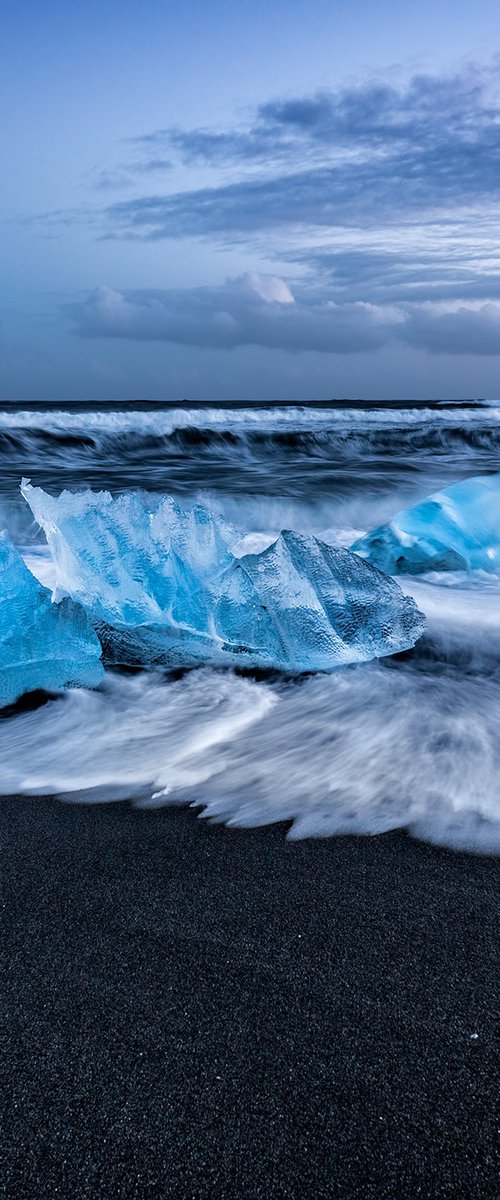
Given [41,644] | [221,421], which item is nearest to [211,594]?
[41,644]

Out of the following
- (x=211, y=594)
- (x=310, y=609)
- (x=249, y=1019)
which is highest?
(x=211, y=594)

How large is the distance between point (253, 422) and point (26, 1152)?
17.4 metres

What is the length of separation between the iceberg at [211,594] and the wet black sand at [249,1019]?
1.31 metres

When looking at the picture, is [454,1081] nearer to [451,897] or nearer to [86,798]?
[451,897]

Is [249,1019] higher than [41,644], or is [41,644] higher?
[41,644]

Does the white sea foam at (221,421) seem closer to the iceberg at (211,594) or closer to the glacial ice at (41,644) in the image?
the iceberg at (211,594)

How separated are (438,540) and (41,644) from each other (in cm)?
252

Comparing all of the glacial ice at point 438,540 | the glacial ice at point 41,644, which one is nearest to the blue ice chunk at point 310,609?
the glacial ice at point 41,644

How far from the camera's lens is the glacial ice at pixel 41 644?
8.13 feet

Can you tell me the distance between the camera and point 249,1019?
3.24 feet

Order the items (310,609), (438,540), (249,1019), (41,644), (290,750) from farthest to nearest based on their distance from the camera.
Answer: (438,540) < (310,609) < (41,644) < (290,750) < (249,1019)

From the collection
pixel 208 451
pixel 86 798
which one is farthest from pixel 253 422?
pixel 86 798

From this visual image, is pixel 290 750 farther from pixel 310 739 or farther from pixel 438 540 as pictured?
pixel 438 540

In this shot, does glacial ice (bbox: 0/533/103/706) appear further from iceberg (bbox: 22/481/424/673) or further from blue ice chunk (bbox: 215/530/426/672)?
blue ice chunk (bbox: 215/530/426/672)
